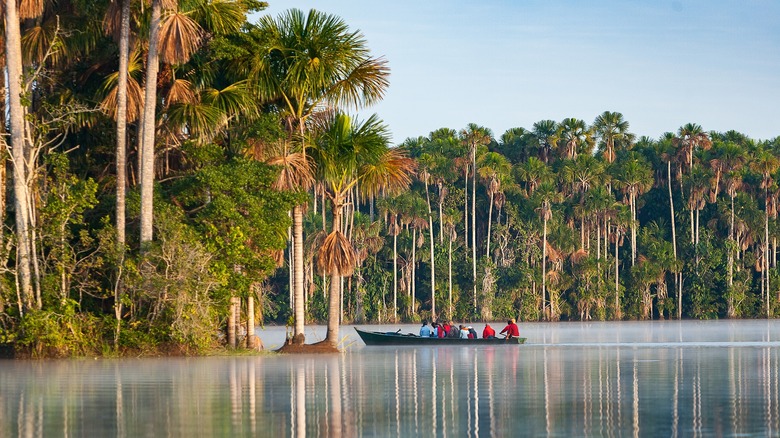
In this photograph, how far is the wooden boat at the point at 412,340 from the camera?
1741 inches

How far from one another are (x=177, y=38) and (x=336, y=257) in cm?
822

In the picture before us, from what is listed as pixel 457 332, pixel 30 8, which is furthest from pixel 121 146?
pixel 457 332

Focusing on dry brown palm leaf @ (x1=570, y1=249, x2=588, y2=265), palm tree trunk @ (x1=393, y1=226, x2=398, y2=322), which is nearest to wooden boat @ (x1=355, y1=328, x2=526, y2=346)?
palm tree trunk @ (x1=393, y1=226, x2=398, y2=322)

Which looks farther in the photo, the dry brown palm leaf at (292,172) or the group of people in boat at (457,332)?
the group of people in boat at (457,332)

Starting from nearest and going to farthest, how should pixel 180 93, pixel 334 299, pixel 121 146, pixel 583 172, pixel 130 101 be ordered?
pixel 121 146 → pixel 130 101 → pixel 180 93 → pixel 334 299 → pixel 583 172

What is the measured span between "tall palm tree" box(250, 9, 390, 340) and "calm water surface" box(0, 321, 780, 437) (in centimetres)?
772

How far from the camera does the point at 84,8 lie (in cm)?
3316

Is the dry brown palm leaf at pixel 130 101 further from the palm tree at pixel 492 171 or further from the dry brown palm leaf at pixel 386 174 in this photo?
the palm tree at pixel 492 171

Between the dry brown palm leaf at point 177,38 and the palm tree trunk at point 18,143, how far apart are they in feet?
11.8

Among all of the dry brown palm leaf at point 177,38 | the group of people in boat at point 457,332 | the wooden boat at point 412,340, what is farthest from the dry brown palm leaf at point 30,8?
the group of people in boat at point 457,332

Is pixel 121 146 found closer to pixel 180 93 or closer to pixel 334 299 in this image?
pixel 180 93

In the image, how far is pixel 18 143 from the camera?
31047mm

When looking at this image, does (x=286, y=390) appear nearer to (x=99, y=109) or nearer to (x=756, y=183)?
(x=99, y=109)

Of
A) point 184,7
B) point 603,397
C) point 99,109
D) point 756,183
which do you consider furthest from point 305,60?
point 756,183
